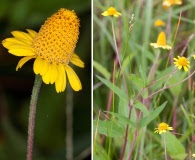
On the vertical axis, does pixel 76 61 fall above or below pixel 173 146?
above

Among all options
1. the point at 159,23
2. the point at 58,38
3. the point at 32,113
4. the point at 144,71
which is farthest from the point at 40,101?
the point at 159,23

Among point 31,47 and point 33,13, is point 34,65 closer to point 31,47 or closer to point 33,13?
point 31,47

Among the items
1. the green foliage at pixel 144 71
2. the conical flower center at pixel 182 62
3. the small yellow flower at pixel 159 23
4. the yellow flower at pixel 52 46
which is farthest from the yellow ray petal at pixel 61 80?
the small yellow flower at pixel 159 23

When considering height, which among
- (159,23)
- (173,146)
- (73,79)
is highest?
(159,23)

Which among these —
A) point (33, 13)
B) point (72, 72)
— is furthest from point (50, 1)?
point (72, 72)

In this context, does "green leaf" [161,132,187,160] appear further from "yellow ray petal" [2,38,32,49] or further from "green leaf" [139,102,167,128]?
"yellow ray petal" [2,38,32,49]

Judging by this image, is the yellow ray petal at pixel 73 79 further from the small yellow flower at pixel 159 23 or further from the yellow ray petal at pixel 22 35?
the small yellow flower at pixel 159 23

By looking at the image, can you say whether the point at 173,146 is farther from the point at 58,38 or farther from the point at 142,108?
the point at 58,38
